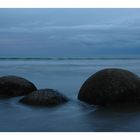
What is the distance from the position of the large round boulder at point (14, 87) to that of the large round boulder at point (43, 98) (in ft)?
1.14

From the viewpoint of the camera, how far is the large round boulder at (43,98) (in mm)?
5031

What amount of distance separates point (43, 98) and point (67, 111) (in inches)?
13.9

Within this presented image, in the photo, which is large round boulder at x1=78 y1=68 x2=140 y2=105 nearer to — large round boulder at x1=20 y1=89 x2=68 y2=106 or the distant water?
the distant water

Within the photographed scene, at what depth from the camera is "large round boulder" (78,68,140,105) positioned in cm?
504

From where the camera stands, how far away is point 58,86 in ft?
19.3

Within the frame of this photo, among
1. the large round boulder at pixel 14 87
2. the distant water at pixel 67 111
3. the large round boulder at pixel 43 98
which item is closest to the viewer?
the distant water at pixel 67 111

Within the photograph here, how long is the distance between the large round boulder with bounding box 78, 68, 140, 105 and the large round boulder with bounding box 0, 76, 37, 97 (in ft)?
2.36

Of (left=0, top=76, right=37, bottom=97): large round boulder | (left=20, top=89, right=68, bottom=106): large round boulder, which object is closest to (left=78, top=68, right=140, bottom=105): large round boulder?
(left=20, top=89, right=68, bottom=106): large round boulder

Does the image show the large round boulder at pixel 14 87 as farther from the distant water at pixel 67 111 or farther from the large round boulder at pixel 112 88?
the large round boulder at pixel 112 88

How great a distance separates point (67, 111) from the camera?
4.84 meters

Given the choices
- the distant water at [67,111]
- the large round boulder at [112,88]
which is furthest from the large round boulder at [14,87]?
the large round boulder at [112,88]
